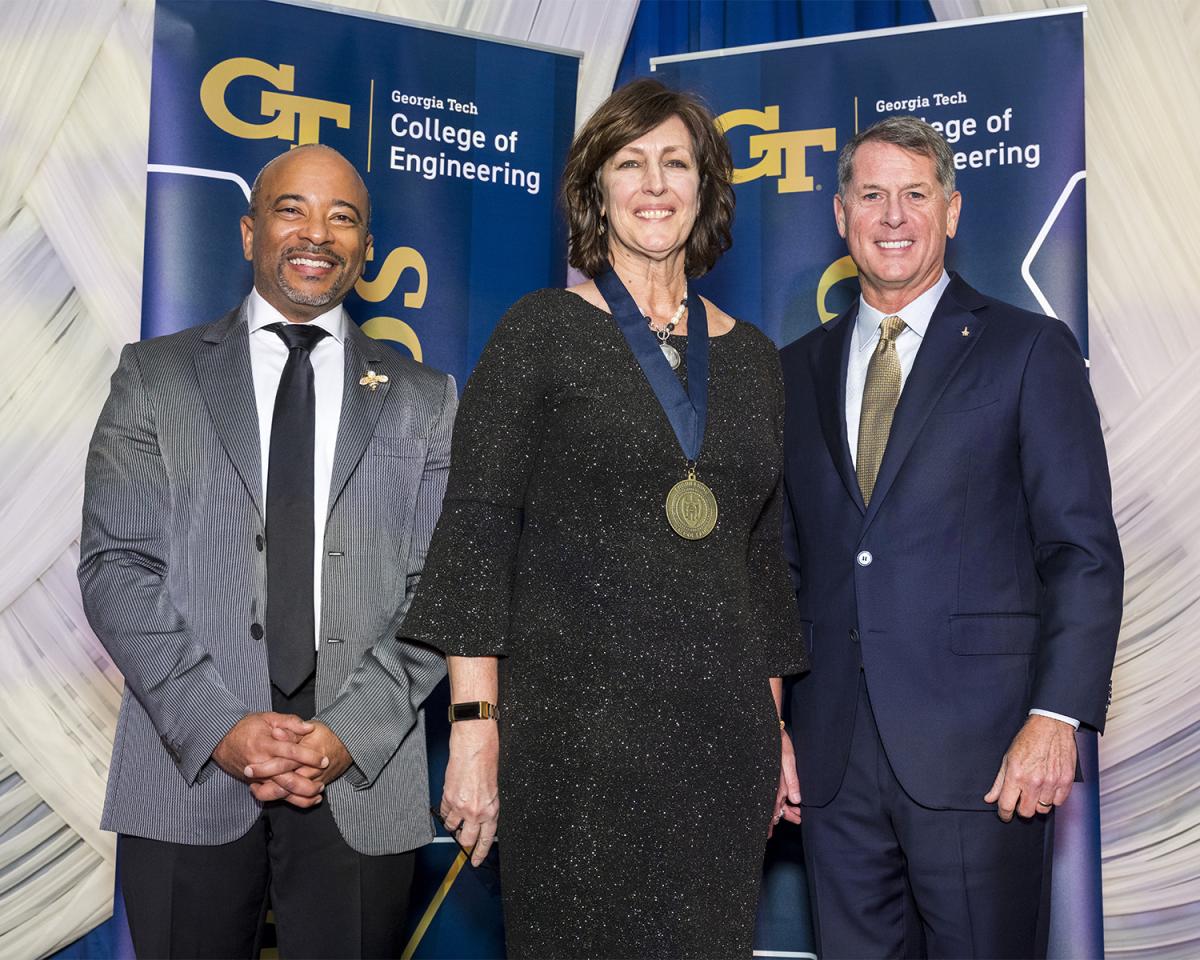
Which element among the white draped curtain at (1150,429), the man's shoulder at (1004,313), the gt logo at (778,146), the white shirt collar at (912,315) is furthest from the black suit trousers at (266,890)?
the white draped curtain at (1150,429)

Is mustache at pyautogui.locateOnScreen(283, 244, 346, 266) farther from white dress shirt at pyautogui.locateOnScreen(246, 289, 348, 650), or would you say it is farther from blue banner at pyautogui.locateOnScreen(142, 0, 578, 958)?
blue banner at pyautogui.locateOnScreen(142, 0, 578, 958)

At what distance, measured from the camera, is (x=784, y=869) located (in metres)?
3.62

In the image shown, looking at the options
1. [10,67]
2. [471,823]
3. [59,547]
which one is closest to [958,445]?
[471,823]

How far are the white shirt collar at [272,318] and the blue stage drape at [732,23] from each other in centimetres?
184

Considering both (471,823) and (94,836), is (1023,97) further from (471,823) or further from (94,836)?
(94,836)

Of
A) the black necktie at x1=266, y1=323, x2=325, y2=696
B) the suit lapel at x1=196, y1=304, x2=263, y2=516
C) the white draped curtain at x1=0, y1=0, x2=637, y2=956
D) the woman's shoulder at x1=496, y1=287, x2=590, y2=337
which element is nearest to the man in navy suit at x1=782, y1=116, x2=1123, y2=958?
the woman's shoulder at x1=496, y1=287, x2=590, y2=337

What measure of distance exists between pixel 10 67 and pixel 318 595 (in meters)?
2.25

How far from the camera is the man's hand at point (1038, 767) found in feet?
7.08

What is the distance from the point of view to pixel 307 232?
2482mm

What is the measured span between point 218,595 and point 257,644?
11 centimetres

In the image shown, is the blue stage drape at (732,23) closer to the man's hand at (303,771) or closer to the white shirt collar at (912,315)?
the white shirt collar at (912,315)

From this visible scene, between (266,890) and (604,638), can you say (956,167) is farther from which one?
(266,890)

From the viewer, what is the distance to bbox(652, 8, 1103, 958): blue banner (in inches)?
133

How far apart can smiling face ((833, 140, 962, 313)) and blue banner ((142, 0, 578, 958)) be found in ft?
4.01
